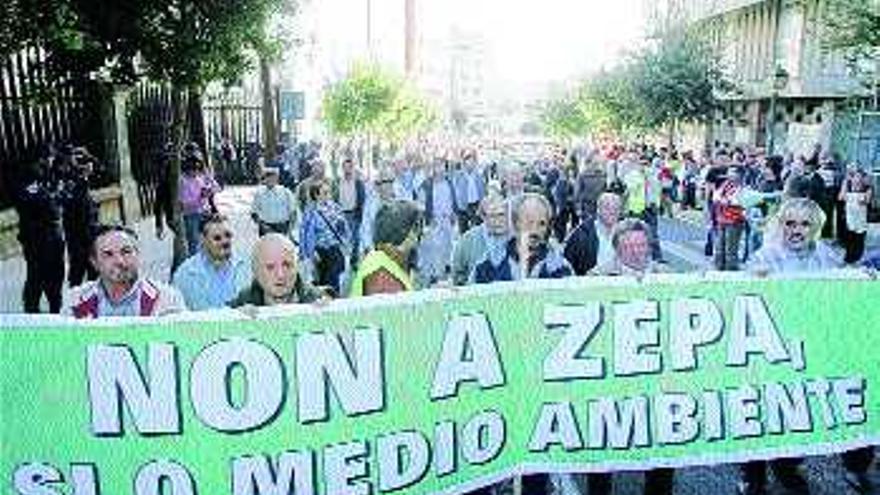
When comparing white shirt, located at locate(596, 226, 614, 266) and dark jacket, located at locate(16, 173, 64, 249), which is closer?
white shirt, located at locate(596, 226, 614, 266)

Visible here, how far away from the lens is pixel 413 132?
2233 inches

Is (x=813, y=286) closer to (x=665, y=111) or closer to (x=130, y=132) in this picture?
(x=130, y=132)

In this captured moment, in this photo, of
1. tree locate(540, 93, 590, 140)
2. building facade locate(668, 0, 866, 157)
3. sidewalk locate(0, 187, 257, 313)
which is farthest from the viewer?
tree locate(540, 93, 590, 140)

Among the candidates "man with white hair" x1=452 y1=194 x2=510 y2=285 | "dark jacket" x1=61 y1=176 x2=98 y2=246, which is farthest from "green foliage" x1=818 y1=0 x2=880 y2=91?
"man with white hair" x1=452 y1=194 x2=510 y2=285

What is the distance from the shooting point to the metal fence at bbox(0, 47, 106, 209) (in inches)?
701

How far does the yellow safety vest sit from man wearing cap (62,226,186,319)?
0.86 metres

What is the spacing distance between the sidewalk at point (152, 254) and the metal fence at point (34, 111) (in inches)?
64.2

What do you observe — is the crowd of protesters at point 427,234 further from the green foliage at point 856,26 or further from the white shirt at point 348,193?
the green foliage at point 856,26

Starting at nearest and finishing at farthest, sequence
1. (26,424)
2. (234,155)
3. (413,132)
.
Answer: (26,424)
(234,155)
(413,132)

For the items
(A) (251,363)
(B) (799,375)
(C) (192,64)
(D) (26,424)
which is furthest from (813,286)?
(C) (192,64)

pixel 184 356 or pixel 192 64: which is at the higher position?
pixel 192 64

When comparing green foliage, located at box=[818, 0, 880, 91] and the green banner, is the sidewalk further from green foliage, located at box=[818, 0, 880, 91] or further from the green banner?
green foliage, located at box=[818, 0, 880, 91]

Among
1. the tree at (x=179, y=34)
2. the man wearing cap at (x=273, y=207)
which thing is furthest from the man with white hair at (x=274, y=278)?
the tree at (x=179, y=34)

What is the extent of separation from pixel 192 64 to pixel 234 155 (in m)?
20.0
